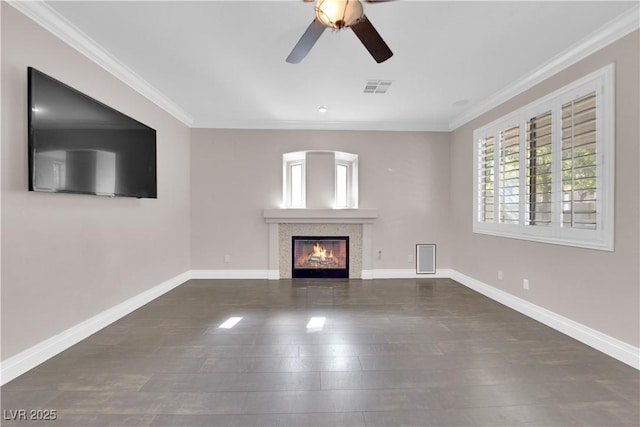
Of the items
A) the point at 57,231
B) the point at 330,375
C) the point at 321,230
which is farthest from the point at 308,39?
the point at 321,230

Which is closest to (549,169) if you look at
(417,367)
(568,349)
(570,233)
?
(570,233)

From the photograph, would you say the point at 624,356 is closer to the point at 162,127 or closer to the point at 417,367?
the point at 417,367

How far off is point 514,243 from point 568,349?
1409 millimetres

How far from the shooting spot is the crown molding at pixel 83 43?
7.50 ft

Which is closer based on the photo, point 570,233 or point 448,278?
point 570,233

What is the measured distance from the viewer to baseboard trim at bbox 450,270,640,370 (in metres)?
2.44

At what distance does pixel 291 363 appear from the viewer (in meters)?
2.43

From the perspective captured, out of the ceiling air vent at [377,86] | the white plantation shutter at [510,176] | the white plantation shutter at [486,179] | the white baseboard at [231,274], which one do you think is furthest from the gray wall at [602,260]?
the white baseboard at [231,274]

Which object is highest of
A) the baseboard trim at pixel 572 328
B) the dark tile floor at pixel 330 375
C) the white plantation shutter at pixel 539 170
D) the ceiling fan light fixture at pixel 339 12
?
the ceiling fan light fixture at pixel 339 12

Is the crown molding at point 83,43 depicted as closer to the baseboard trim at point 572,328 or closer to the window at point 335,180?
the window at point 335,180

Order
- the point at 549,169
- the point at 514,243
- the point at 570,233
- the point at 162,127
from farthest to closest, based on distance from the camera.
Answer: the point at 162,127 < the point at 514,243 < the point at 549,169 < the point at 570,233

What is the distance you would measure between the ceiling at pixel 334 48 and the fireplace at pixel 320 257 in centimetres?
225

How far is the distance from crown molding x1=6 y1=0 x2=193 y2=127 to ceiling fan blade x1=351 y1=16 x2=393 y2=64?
7.68 feet

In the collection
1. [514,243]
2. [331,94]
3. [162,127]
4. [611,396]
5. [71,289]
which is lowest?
[611,396]
